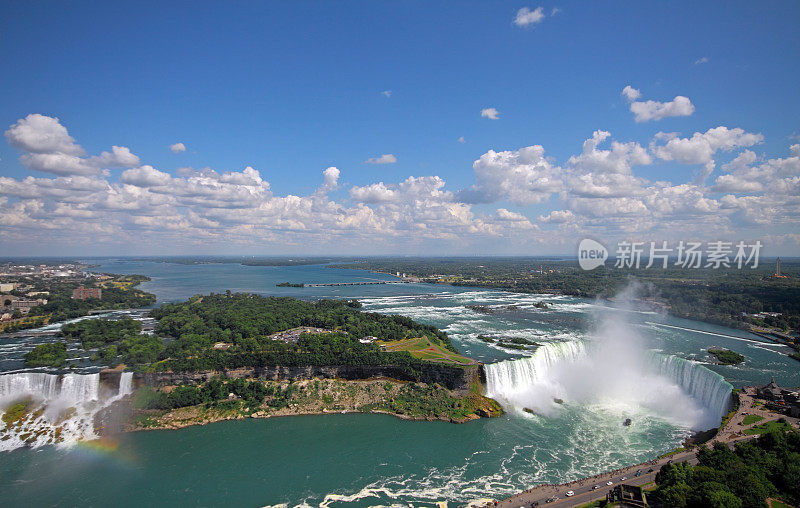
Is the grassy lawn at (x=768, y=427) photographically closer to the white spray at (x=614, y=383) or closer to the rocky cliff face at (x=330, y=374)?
the white spray at (x=614, y=383)

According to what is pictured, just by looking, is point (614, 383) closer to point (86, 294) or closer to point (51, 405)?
point (51, 405)

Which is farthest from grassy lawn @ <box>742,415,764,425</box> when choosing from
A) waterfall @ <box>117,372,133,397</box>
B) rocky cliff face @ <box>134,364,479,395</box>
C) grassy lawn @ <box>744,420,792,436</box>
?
waterfall @ <box>117,372,133,397</box>

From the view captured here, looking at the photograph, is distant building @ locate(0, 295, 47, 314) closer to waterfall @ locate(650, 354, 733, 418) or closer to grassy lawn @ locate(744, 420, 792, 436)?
waterfall @ locate(650, 354, 733, 418)

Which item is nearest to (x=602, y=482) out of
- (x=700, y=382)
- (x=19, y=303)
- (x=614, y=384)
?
(x=614, y=384)

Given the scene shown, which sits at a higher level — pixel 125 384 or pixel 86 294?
pixel 86 294

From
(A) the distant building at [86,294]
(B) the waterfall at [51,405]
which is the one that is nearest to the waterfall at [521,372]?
(B) the waterfall at [51,405]
